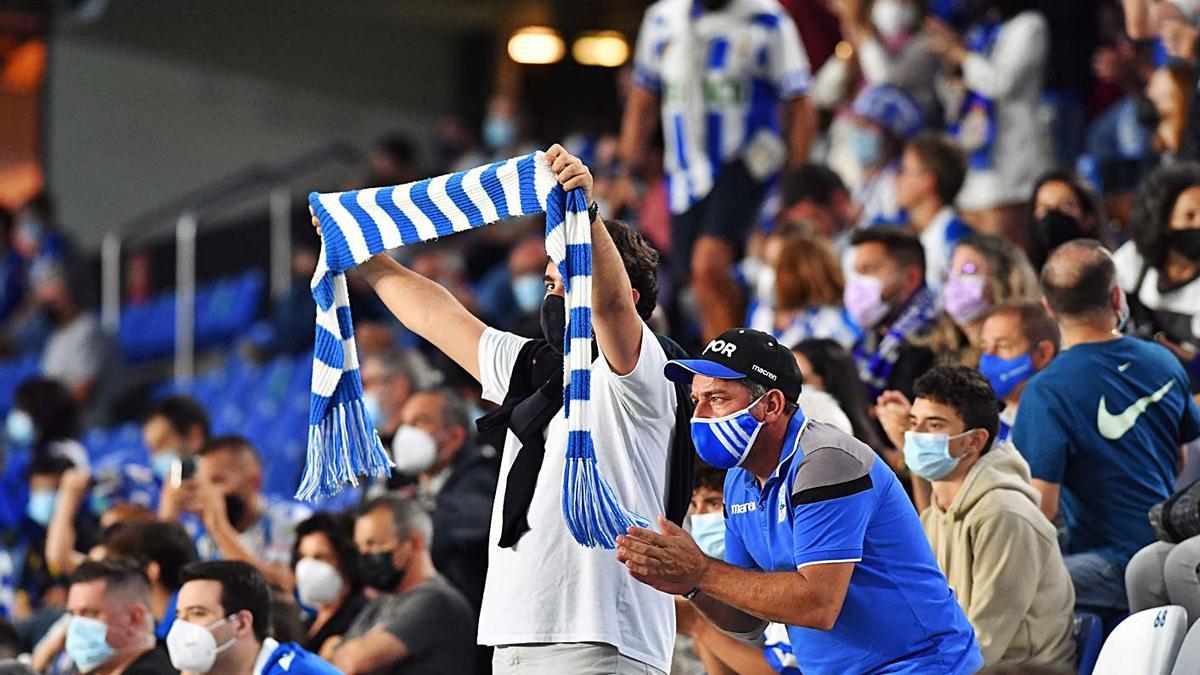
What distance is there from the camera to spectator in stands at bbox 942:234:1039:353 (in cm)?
671

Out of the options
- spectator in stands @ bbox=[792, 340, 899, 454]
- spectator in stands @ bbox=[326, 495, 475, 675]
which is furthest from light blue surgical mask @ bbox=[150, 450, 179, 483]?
spectator in stands @ bbox=[792, 340, 899, 454]

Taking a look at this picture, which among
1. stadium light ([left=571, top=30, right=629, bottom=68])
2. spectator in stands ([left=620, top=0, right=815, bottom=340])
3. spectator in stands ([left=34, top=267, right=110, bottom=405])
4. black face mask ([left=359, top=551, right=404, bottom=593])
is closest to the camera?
black face mask ([left=359, top=551, right=404, bottom=593])

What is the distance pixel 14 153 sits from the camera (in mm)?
18750

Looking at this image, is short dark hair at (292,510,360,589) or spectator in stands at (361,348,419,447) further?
spectator in stands at (361,348,419,447)

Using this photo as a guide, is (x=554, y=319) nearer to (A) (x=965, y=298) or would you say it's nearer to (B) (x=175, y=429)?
(A) (x=965, y=298)

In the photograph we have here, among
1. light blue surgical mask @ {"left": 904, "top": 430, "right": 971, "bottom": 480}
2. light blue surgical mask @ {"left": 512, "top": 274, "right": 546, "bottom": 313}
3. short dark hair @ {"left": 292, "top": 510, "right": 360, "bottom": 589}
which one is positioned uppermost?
light blue surgical mask @ {"left": 512, "top": 274, "right": 546, "bottom": 313}

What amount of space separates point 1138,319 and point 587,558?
2.87 m

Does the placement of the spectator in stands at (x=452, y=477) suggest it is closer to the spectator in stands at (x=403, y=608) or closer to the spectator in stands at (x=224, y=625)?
the spectator in stands at (x=403, y=608)

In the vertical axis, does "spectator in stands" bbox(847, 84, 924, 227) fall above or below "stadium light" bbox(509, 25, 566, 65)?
below

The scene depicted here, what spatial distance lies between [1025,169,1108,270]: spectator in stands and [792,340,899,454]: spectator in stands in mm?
1318

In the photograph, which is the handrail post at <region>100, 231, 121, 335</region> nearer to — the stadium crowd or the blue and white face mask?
the stadium crowd

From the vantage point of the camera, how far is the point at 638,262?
443 centimetres

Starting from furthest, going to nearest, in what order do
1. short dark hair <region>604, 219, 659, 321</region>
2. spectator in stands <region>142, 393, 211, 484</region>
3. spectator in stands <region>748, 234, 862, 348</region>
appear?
1. spectator in stands <region>142, 393, 211, 484</region>
2. spectator in stands <region>748, 234, 862, 348</region>
3. short dark hair <region>604, 219, 659, 321</region>

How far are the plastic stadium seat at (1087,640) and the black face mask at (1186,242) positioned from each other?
1776 mm
